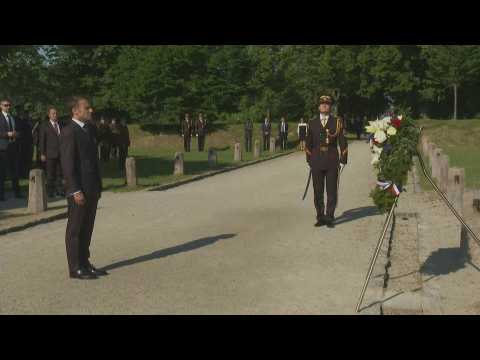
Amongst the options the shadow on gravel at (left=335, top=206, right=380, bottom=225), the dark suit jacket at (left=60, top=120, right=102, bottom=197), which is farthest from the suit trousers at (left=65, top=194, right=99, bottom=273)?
the shadow on gravel at (left=335, top=206, right=380, bottom=225)

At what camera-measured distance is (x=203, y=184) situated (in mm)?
18109

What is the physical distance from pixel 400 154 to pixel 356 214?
5.23 meters

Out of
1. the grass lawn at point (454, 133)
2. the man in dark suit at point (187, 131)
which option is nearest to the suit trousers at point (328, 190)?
the man in dark suit at point (187, 131)

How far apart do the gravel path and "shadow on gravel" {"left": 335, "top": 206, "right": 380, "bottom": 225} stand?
2cm

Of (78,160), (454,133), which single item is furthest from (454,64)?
(78,160)

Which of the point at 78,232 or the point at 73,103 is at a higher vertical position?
the point at 73,103

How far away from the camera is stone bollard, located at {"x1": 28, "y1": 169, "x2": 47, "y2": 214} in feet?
39.4

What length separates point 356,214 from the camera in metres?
12.0

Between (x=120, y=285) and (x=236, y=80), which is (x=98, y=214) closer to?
(x=120, y=285)

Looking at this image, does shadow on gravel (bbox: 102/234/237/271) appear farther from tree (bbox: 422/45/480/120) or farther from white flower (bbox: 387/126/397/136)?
tree (bbox: 422/45/480/120)

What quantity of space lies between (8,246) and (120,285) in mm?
2993

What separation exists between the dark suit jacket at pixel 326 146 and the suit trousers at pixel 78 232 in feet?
14.4

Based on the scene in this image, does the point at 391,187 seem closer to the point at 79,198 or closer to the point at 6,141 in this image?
the point at 79,198

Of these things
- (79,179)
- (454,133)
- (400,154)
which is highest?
(400,154)
